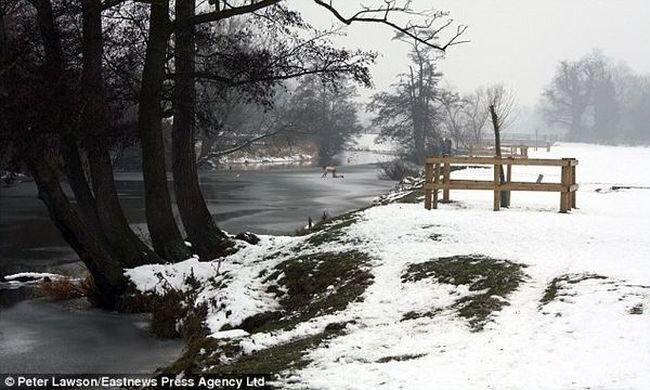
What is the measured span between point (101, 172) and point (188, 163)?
2.23 meters

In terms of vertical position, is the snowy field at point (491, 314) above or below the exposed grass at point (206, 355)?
above

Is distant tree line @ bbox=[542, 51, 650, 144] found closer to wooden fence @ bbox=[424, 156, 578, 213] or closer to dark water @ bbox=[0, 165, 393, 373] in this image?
dark water @ bbox=[0, 165, 393, 373]

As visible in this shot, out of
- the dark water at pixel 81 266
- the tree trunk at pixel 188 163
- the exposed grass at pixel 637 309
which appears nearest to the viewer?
the exposed grass at pixel 637 309

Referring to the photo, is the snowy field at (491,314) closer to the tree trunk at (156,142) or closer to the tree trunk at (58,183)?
the tree trunk at (58,183)

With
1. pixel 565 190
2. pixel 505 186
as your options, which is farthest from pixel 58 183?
pixel 565 190

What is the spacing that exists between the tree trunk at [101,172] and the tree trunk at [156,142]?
481 millimetres

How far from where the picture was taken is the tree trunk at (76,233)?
12.1m

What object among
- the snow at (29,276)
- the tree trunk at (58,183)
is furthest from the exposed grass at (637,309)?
the snow at (29,276)

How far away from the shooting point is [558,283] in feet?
26.1

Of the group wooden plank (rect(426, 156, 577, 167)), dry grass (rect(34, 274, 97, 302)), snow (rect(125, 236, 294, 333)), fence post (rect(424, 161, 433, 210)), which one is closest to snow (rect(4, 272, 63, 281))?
dry grass (rect(34, 274, 97, 302))

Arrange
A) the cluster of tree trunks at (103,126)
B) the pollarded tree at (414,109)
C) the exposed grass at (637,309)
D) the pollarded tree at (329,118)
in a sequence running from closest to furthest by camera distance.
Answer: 1. the exposed grass at (637,309)
2. the cluster of tree trunks at (103,126)
3. the pollarded tree at (414,109)
4. the pollarded tree at (329,118)

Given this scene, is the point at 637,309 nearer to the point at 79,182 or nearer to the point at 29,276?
the point at 79,182

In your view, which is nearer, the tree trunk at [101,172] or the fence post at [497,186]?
the tree trunk at [101,172]

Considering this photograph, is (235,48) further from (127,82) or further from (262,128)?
(262,128)
